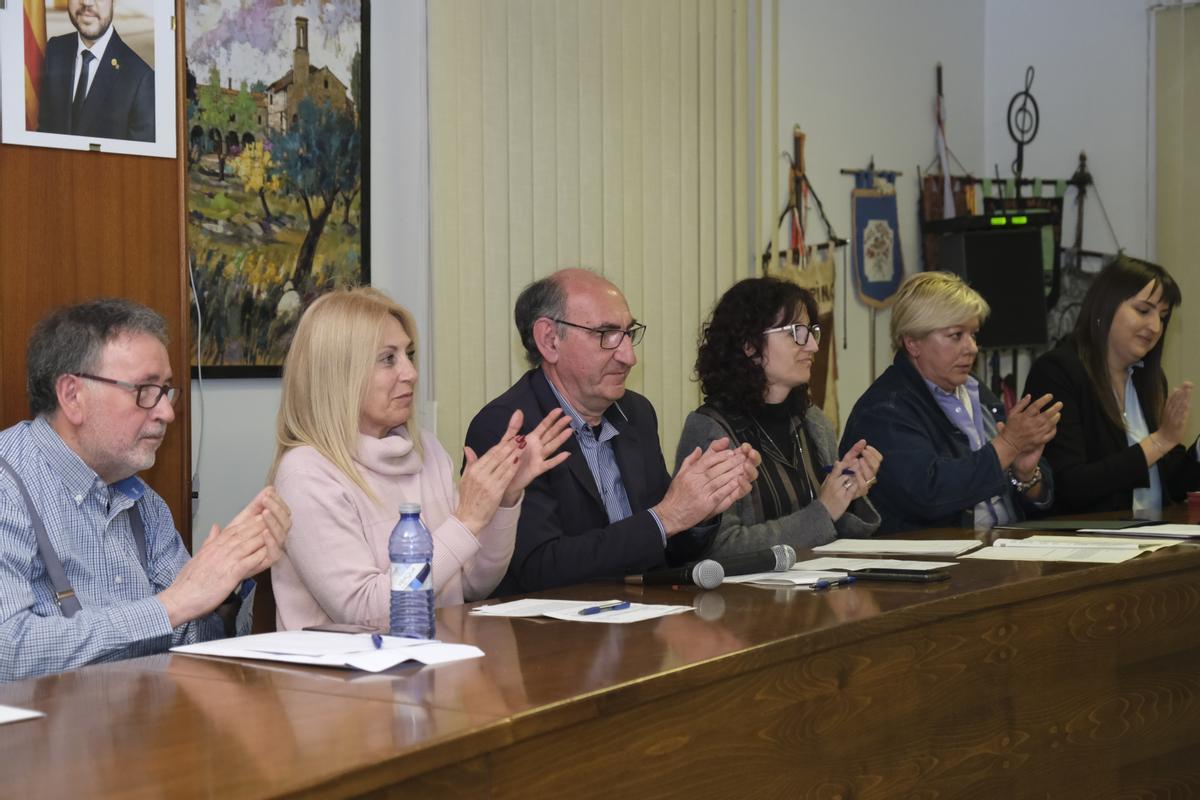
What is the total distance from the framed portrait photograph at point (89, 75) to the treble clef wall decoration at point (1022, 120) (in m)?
4.66

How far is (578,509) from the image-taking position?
3.03 m

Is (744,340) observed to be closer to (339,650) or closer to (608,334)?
(608,334)

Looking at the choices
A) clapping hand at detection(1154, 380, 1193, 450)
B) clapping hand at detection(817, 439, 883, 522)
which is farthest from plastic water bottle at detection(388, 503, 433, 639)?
clapping hand at detection(1154, 380, 1193, 450)

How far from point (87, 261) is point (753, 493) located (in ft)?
5.20

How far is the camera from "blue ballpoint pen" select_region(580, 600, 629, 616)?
7.56 ft

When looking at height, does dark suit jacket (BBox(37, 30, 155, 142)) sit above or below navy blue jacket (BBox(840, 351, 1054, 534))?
above

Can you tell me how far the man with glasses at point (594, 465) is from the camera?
2848 millimetres

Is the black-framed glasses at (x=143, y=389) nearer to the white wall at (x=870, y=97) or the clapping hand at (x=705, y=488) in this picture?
the clapping hand at (x=705, y=488)

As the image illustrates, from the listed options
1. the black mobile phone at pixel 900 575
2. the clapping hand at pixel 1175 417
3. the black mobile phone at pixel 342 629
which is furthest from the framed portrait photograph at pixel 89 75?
the clapping hand at pixel 1175 417

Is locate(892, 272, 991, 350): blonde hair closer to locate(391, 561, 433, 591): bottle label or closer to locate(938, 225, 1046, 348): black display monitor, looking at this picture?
locate(938, 225, 1046, 348): black display monitor

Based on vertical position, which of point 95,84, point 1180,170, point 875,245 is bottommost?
point 875,245

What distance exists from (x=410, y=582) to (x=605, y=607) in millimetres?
414

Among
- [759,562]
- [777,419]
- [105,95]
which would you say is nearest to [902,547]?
[777,419]

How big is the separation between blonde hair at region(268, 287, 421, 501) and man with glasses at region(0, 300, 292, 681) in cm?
24
